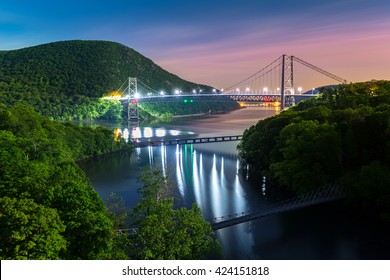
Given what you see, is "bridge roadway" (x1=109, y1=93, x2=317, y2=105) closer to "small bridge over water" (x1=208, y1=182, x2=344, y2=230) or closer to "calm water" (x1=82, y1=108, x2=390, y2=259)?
"calm water" (x1=82, y1=108, x2=390, y2=259)

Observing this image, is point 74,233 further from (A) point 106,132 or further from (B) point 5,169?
(A) point 106,132

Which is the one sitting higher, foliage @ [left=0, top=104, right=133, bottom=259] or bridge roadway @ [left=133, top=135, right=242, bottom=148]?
foliage @ [left=0, top=104, right=133, bottom=259]

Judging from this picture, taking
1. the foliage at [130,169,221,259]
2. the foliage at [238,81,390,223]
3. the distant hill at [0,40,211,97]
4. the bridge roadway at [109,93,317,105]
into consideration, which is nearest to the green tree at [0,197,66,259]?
the foliage at [130,169,221,259]

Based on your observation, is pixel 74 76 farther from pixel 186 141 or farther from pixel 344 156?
pixel 344 156

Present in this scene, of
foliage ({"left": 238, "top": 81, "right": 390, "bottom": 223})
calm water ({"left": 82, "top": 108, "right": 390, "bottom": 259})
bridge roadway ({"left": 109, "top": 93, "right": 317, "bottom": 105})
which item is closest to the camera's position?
calm water ({"left": 82, "top": 108, "right": 390, "bottom": 259})

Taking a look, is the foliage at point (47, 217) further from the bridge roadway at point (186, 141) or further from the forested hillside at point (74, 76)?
the forested hillside at point (74, 76)

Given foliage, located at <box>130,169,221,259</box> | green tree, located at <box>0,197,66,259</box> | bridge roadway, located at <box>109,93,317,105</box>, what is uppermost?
bridge roadway, located at <box>109,93,317,105</box>
